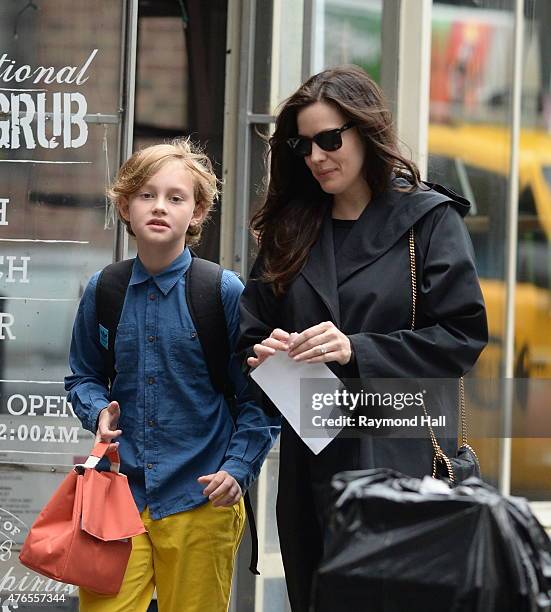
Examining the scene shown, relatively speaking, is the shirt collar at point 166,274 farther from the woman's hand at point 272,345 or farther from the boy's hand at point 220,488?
the woman's hand at point 272,345

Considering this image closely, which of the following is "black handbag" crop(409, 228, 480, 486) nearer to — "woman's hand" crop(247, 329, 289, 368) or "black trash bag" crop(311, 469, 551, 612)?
"woman's hand" crop(247, 329, 289, 368)

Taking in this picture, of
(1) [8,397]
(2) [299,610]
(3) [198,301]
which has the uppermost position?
(3) [198,301]

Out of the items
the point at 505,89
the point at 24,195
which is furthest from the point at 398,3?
the point at 24,195

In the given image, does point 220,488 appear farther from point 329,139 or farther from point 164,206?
point 329,139

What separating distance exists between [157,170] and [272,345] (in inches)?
32.3

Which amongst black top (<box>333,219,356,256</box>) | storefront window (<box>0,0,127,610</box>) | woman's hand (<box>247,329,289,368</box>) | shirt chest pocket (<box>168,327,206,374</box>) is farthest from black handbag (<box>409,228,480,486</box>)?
storefront window (<box>0,0,127,610</box>)

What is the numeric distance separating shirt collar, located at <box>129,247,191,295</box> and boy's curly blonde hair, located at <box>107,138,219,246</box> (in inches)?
4.2

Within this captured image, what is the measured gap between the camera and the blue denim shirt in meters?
3.71

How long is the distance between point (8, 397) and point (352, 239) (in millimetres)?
2401

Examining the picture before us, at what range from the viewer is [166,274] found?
383cm

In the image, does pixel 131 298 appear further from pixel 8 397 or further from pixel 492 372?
pixel 492 372

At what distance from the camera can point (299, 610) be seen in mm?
3410

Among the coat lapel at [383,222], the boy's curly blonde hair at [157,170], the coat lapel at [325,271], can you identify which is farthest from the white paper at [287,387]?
the boy's curly blonde hair at [157,170]

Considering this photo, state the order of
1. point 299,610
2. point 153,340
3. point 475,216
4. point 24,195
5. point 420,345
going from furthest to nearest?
1. point 475,216
2. point 24,195
3. point 153,340
4. point 299,610
5. point 420,345
